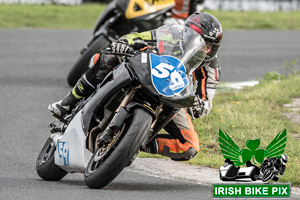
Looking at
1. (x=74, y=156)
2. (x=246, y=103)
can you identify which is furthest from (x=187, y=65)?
(x=246, y=103)

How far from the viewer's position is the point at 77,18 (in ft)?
63.3

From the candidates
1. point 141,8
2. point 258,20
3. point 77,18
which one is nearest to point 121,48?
point 141,8

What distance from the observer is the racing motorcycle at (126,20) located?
34.6ft

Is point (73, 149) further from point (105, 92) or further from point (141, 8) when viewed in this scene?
point (141, 8)

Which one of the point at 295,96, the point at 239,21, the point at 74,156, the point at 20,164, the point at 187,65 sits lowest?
the point at 239,21

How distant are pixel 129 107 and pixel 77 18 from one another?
13688 millimetres

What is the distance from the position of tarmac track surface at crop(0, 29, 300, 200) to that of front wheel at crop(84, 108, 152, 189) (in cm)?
14

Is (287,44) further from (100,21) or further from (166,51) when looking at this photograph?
(166,51)

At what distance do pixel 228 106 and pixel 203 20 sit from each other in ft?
9.98

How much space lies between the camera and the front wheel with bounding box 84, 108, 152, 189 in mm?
5625

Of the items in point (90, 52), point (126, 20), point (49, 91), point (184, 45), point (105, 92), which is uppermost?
point (184, 45)

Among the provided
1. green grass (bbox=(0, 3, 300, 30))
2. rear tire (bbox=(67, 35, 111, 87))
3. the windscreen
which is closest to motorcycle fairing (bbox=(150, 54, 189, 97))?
the windscreen

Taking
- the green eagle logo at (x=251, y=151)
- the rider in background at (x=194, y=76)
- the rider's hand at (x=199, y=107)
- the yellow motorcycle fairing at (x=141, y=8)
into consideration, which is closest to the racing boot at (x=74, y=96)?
the rider in background at (x=194, y=76)

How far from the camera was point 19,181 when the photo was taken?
252 inches
